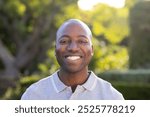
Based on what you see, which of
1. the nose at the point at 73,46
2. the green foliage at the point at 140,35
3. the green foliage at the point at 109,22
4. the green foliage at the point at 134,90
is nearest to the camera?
the nose at the point at 73,46

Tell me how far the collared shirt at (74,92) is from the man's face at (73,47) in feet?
0.32

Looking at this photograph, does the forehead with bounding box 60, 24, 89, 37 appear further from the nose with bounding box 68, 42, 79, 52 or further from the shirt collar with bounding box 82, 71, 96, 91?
the shirt collar with bounding box 82, 71, 96, 91

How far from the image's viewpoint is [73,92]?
2.56 metres

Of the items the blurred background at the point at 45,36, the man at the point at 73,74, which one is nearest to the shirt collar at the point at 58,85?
the man at the point at 73,74

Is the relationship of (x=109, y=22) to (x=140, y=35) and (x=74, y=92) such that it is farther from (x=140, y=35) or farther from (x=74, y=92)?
(x=74, y=92)

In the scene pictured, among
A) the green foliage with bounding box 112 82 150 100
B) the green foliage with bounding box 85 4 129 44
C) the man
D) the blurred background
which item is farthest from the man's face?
the green foliage with bounding box 85 4 129 44

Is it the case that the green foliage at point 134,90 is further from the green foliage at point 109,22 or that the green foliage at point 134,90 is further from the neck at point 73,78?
the green foliage at point 109,22

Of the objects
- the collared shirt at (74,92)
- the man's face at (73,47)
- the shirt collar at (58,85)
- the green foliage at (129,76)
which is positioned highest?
the man's face at (73,47)

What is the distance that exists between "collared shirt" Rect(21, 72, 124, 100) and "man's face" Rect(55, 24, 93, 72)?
0.32ft

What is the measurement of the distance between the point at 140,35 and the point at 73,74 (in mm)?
14512

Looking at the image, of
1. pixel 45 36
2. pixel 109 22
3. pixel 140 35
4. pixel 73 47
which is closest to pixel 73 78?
pixel 73 47

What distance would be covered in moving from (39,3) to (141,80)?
11597mm

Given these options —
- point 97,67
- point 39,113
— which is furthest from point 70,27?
point 97,67

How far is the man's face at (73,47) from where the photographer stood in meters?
2.52
